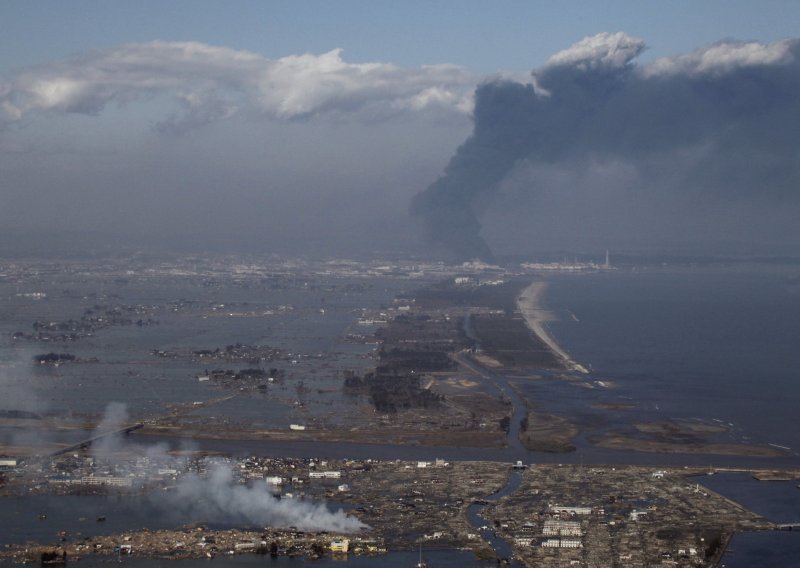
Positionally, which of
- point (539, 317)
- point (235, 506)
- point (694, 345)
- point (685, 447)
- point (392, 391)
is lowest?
point (235, 506)

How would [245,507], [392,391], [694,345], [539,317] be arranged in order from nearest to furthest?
→ [245,507] → [392,391] → [694,345] → [539,317]

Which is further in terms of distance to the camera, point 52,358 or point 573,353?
point 573,353

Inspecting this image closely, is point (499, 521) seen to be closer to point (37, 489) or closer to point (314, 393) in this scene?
point (37, 489)

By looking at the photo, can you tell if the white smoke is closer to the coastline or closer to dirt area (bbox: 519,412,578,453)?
dirt area (bbox: 519,412,578,453)

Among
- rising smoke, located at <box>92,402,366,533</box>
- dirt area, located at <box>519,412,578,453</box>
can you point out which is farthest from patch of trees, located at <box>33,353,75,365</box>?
dirt area, located at <box>519,412,578,453</box>

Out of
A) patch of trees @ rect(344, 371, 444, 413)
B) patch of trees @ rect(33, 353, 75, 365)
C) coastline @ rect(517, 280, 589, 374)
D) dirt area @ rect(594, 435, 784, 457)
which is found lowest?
dirt area @ rect(594, 435, 784, 457)

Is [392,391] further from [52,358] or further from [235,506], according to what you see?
[235,506]

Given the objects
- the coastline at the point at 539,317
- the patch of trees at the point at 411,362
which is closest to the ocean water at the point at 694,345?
the coastline at the point at 539,317

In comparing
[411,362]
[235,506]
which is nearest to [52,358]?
[411,362]

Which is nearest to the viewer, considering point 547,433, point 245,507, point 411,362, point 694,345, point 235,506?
point 245,507
